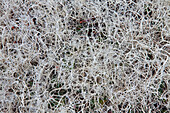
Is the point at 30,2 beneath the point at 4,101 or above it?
above

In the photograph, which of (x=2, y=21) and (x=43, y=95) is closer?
(x=43, y=95)

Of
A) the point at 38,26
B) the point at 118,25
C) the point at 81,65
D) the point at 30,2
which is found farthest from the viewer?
the point at 30,2

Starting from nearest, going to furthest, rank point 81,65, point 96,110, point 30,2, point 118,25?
point 96,110 → point 81,65 → point 118,25 → point 30,2

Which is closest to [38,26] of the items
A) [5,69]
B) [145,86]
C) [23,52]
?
[23,52]

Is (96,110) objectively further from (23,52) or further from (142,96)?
(23,52)

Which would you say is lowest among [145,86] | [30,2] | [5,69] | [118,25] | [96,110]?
[96,110]

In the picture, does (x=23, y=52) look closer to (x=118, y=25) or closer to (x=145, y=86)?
(x=118, y=25)
